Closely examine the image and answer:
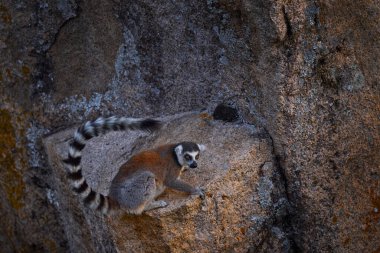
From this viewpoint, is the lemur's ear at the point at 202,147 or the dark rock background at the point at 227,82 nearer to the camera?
the dark rock background at the point at 227,82

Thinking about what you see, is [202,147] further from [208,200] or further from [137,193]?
[137,193]

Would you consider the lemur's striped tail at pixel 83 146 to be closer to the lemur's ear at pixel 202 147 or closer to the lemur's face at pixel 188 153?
the lemur's face at pixel 188 153

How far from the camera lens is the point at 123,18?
14.1 feet

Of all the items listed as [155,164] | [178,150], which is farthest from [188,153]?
[155,164]

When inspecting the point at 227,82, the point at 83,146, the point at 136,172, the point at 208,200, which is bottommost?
the point at 208,200

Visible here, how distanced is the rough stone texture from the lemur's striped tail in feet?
0.54

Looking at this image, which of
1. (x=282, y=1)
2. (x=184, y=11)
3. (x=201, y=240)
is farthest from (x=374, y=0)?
(x=201, y=240)

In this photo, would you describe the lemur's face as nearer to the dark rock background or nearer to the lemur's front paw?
the lemur's front paw

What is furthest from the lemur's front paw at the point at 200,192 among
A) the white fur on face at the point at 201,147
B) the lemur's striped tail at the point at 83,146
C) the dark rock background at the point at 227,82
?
the dark rock background at the point at 227,82

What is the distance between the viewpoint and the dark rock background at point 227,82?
3691mm

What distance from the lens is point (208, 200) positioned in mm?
3658

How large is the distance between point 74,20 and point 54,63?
1.19 feet

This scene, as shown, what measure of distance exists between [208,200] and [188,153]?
0.31 meters

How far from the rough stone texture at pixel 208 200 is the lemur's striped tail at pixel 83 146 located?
163 mm
